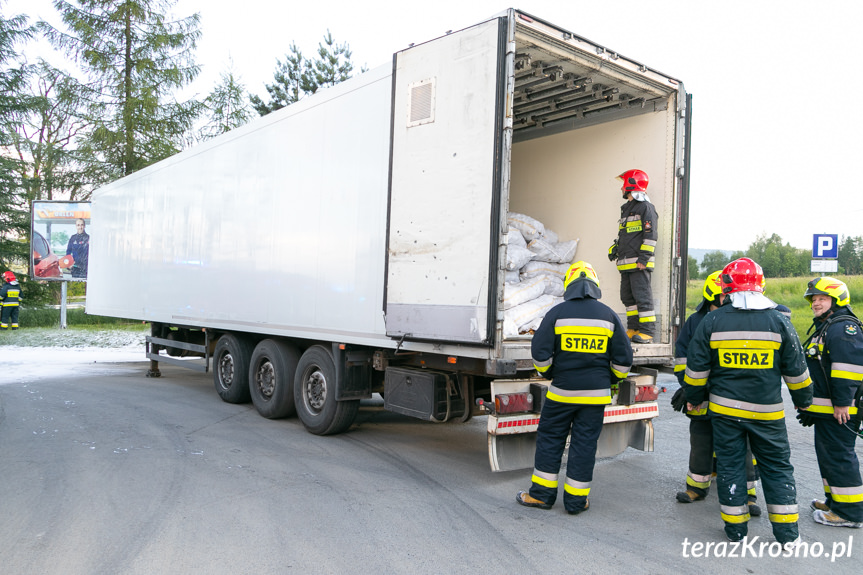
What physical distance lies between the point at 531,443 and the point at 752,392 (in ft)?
5.49

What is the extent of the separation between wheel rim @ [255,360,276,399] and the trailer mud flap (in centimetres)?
335

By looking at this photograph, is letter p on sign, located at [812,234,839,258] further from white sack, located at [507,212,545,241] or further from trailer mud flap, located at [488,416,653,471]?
trailer mud flap, located at [488,416,653,471]

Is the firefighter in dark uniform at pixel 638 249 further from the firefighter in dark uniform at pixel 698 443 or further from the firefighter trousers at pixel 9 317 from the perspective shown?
the firefighter trousers at pixel 9 317

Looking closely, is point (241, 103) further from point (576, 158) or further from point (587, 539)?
point (587, 539)

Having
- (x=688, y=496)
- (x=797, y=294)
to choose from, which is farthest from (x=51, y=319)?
(x=797, y=294)

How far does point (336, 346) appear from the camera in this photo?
6.16m

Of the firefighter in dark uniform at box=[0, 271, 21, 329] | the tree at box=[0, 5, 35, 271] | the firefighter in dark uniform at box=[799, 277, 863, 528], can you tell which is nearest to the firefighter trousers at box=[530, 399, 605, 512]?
the firefighter in dark uniform at box=[799, 277, 863, 528]

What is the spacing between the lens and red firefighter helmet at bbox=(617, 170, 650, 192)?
596 cm

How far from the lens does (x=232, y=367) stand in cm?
822

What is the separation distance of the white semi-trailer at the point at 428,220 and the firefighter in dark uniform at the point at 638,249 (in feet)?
0.65

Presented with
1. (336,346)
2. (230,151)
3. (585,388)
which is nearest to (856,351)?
(585,388)

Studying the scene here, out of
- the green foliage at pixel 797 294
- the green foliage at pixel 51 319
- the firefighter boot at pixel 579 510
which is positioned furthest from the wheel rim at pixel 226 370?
the green foliage at pixel 51 319

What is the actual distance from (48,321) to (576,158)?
22545 millimetres

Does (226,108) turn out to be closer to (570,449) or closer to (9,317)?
(9,317)
